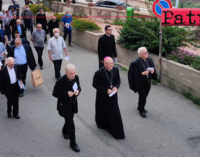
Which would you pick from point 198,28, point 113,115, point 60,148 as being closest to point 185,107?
point 113,115

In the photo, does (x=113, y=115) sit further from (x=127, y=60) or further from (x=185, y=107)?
(x=127, y=60)

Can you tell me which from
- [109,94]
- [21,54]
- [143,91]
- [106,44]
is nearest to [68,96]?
[109,94]

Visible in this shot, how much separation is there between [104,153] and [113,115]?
2.67 ft

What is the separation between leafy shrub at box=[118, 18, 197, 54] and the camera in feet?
35.1

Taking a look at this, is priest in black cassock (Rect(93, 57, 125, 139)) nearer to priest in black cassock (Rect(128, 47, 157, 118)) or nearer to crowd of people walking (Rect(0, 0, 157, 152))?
crowd of people walking (Rect(0, 0, 157, 152))

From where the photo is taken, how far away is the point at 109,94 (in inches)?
258

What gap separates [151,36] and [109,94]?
5.04 m

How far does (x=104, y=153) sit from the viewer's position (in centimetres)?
637

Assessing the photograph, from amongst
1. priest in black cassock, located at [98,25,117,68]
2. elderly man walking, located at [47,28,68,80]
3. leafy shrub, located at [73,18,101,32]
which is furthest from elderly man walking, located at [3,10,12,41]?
priest in black cassock, located at [98,25,117,68]

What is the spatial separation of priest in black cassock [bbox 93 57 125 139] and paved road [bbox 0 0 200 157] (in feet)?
1.05

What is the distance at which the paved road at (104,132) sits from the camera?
6.48 m

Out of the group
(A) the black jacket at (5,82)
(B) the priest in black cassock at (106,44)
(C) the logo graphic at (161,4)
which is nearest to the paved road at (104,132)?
(A) the black jacket at (5,82)

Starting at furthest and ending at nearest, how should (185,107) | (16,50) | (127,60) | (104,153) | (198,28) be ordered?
(198,28), (127,60), (16,50), (185,107), (104,153)

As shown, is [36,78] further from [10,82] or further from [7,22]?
[7,22]
